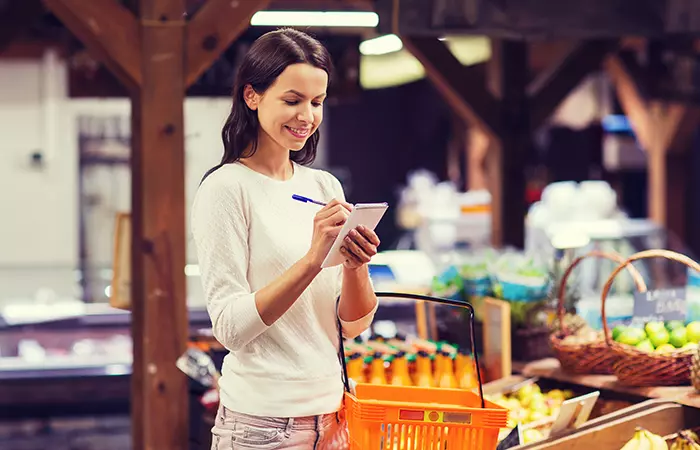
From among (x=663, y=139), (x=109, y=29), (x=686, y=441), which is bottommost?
(x=686, y=441)

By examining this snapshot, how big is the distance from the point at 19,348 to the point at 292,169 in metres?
4.73

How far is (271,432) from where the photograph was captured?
88.2 inches

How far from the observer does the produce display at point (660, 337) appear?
3691mm

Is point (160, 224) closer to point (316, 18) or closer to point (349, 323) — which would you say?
point (349, 323)

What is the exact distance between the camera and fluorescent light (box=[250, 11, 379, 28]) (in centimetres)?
623

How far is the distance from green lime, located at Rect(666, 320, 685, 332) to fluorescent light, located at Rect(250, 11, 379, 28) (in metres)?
3.09

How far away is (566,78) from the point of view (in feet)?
21.8

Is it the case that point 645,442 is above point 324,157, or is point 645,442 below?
below

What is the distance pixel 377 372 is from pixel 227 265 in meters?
1.72

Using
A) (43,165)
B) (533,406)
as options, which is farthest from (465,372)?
(43,165)

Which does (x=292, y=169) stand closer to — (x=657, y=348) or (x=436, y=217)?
(x=657, y=348)

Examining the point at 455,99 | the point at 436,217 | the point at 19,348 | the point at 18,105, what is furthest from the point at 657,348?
the point at 18,105

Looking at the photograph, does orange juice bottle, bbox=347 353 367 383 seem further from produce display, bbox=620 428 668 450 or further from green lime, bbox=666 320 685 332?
green lime, bbox=666 320 685 332

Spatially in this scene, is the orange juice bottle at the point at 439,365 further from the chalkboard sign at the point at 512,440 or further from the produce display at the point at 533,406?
the chalkboard sign at the point at 512,440
